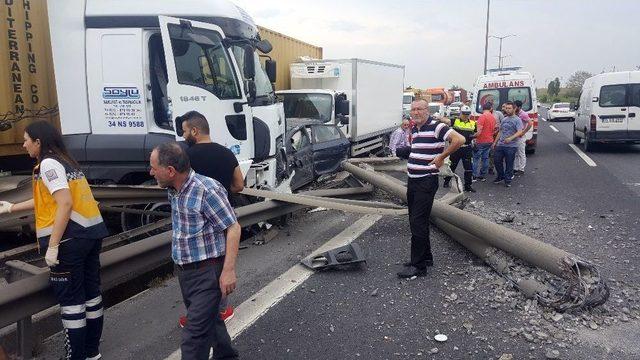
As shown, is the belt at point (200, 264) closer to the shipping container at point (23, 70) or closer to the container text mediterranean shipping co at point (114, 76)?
the container text mediterranean shipping co at point (114, 76)

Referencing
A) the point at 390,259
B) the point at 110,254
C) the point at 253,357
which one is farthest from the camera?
the point at 390,259

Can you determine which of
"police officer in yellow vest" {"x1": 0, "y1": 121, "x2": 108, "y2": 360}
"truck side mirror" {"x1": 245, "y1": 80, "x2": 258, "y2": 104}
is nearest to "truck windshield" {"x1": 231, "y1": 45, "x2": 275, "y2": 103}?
"truck side mirror" {"x1": 245, "y1": 80, "x2": 258, "y2": 104}

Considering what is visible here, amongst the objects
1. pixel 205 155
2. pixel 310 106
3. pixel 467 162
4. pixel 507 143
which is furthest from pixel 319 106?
pixel 205 155

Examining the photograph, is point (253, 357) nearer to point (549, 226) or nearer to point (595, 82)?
point (549, 226)

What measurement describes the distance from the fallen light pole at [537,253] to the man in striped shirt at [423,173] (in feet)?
1.97

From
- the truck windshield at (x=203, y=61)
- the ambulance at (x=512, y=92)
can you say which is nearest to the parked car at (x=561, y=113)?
the ambulance at (x=512, y=92)

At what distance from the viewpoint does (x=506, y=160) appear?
9.54 meters

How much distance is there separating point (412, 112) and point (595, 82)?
12.0 m

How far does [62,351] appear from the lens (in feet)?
11.5

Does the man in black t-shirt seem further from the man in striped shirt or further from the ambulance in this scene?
the ambulance

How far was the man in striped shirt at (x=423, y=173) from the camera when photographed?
4.70 m

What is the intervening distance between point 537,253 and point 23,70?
5731 mm

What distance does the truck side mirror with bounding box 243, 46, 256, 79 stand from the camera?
634 cm

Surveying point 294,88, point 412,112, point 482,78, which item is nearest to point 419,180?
point 412,112
